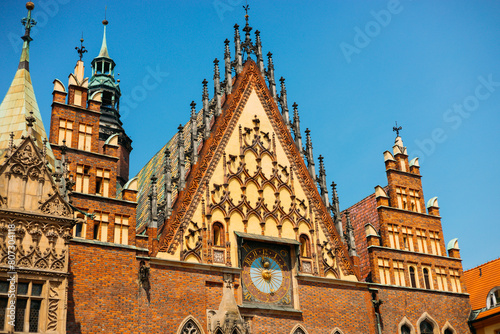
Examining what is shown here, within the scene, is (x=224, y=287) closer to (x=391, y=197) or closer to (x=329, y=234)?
(x=329, y=234)

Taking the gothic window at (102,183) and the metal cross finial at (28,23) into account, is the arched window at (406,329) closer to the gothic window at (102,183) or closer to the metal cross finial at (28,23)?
the gothic window at (102,183)

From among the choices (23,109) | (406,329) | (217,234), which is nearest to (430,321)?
(406,329)

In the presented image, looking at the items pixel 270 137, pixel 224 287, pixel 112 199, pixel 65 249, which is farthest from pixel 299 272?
pixel 65 249

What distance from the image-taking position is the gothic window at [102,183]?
21706 millimetres

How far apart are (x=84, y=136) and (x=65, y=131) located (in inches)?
24.9

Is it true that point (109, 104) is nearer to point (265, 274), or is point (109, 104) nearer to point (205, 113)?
point (205, 113)

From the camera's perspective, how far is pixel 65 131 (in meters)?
22.1

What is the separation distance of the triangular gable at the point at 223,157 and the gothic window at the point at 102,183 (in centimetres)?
232

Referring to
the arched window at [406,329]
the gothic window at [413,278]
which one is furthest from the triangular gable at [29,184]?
the gothic window at [413,278]

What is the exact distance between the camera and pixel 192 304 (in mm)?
21562

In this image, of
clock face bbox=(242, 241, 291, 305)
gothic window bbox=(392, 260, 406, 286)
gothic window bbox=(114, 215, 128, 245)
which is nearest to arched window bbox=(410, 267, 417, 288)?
gothic window bbox=(392, 260, 406, 286)

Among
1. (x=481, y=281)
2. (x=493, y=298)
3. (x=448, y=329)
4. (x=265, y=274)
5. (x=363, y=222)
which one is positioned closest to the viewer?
(x=265, y=274)

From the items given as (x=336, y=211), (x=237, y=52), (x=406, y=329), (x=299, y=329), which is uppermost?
(x=237, y=52)

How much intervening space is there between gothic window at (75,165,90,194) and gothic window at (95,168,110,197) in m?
0.33
